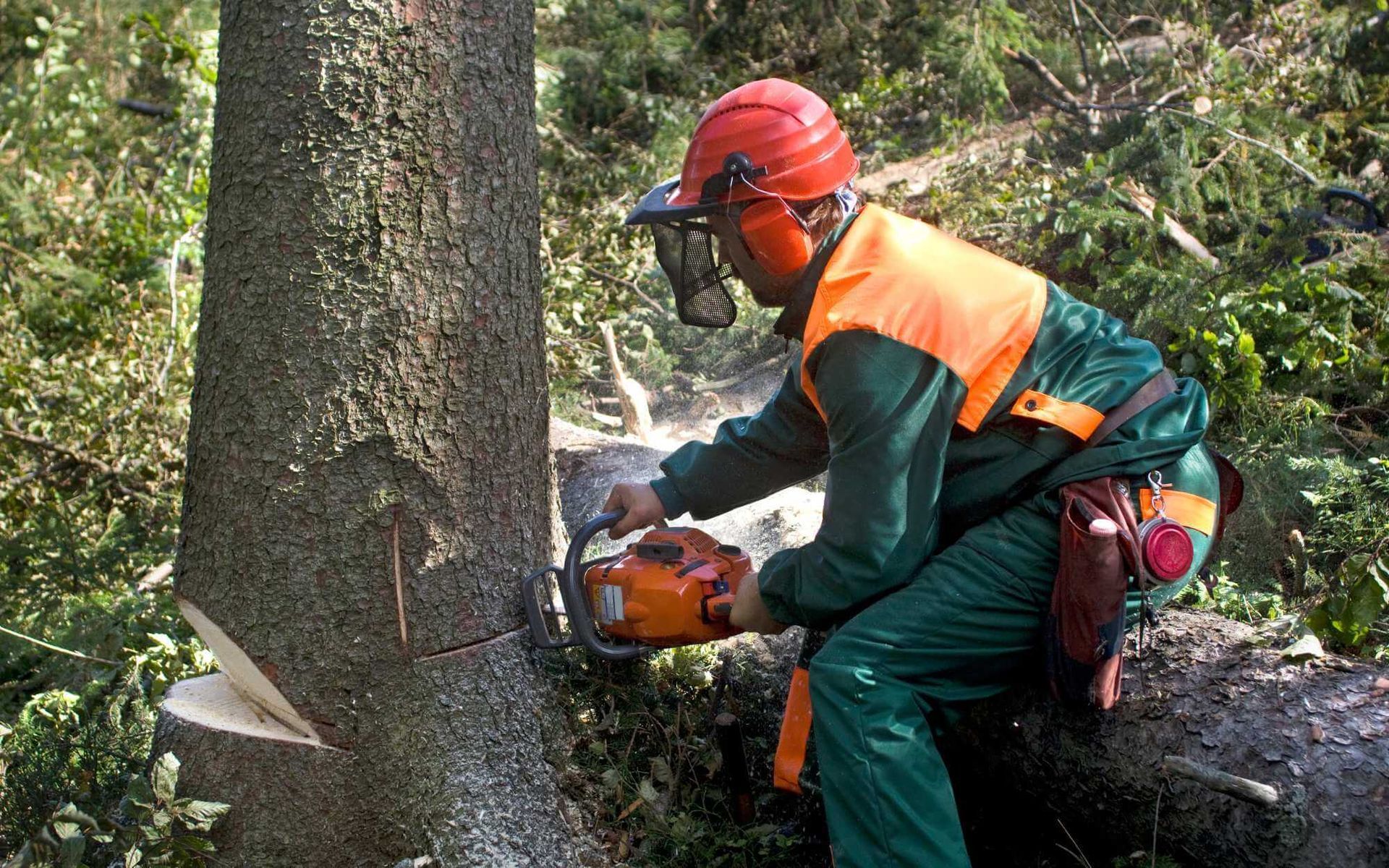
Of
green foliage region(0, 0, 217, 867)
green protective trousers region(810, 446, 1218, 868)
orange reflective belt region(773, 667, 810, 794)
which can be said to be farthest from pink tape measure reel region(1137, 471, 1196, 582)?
green foliage region(0, 0, 217, 867)

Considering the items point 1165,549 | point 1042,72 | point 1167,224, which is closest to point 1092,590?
point 1165,549

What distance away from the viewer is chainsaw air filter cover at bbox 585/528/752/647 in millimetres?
2541

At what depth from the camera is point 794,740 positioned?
2.45 meters

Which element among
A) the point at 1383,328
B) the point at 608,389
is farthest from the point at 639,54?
the point at 1383,328

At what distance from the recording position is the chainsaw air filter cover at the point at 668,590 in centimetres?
254

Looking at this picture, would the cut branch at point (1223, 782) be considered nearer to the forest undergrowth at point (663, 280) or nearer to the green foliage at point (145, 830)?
the forest undergrowth at point (663, 280)

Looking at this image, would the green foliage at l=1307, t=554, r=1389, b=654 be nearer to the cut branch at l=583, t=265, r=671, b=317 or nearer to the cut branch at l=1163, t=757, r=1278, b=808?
the cut branch at l=1163, t=757, r=1278, b=808

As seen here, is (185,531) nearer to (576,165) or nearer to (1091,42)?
(576,165)

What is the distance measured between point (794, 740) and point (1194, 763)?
0.83 m

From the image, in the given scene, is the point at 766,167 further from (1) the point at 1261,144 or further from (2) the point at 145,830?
(1) the point at 1261,144

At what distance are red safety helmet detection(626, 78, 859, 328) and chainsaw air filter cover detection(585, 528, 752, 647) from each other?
71cm

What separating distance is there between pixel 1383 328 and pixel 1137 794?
278 centimetres

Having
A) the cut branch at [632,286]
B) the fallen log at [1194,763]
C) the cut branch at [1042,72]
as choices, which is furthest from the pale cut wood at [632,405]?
the cut branch at [1042,72]

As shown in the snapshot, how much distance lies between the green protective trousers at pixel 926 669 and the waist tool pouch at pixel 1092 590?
94 millimetres
